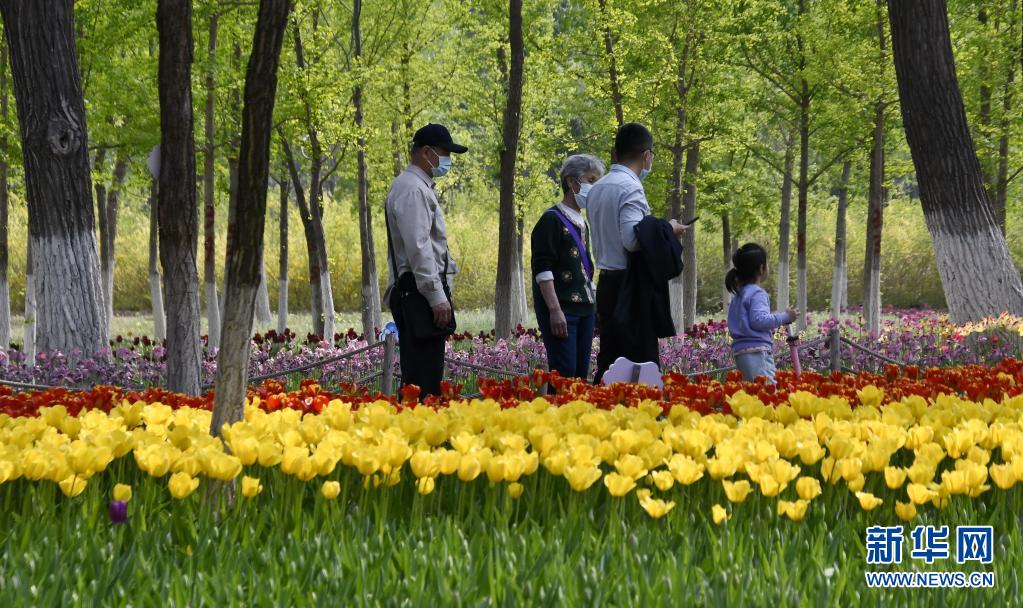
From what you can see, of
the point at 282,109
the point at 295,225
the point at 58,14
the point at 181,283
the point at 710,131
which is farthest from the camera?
the point at 295,225

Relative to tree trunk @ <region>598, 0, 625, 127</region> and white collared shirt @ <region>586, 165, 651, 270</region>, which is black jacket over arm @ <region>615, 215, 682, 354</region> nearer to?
white collared shirt @ <region>586, 165, 651, 270</region>

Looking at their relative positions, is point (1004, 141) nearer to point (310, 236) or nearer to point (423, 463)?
point (310, 236)

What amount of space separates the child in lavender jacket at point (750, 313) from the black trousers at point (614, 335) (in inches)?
28.6

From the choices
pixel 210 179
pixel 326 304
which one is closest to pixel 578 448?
pixel 210 179

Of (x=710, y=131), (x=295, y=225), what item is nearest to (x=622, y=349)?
(x=710, y=131)

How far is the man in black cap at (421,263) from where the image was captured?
5.52m

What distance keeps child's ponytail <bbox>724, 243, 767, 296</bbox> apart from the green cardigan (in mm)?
902

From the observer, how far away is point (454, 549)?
2.70 m

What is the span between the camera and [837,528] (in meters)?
2.89

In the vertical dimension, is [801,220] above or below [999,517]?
above

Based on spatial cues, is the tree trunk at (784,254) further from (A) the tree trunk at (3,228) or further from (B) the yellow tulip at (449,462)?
(B) the yellow tulip at (449,462)

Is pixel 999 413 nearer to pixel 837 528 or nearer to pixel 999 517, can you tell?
pixel 999 517

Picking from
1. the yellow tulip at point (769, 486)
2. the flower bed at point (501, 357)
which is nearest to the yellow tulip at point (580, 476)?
the yellow tulip at point (769, 486)

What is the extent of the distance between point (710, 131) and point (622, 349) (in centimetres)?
1308
